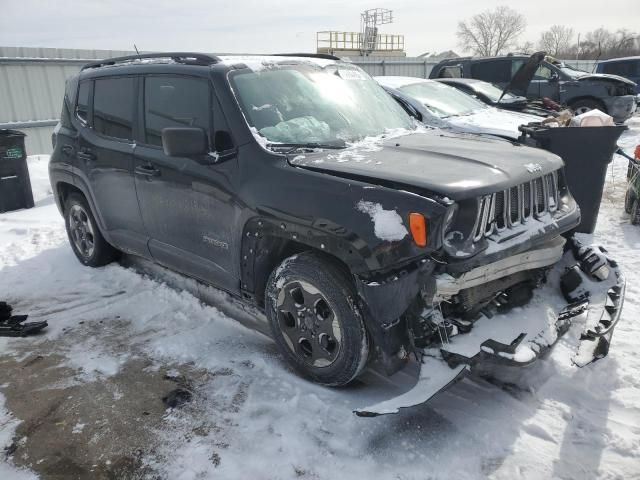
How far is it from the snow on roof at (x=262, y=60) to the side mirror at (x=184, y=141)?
680 mm

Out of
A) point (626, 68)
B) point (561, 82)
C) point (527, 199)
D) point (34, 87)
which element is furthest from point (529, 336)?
point (626, 68)

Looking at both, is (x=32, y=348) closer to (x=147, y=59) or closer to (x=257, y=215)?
(x=257, y=215)

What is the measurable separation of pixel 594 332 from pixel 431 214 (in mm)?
1241

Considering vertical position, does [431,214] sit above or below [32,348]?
above

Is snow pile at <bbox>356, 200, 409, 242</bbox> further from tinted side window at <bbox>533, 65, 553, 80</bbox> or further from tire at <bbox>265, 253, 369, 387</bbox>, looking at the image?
tinted side window at <bbox>533, 65, 553, 80</bbox>

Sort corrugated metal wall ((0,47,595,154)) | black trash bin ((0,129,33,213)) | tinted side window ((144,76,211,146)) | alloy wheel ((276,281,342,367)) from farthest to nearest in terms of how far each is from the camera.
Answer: corrugated metal wall ((0,47,595,154)) → black trash bin ((0,129,33,213)) → tinted side window ((144,76,211,146)) → alloy wheel ((276,281,342,367))

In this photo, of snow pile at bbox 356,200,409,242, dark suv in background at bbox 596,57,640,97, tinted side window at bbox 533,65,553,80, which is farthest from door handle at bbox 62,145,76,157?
dark suv in background at bbox 596,57,640,97

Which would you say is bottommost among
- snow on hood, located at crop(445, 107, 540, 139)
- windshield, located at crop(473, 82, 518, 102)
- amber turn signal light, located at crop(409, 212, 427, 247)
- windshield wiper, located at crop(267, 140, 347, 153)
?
snow on hood, located at crop(445, 107, 540, 139)

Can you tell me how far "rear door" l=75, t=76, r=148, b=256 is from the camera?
4.26 m

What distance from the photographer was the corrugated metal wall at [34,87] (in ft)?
33.5

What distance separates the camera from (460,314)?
2.82m

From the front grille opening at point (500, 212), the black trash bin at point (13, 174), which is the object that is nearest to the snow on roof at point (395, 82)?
the black trash bin at point (13, 174)

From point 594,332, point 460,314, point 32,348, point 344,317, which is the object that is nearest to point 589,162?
point 594,332

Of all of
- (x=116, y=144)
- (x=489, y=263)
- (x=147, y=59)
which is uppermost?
(x=147, y=59)
